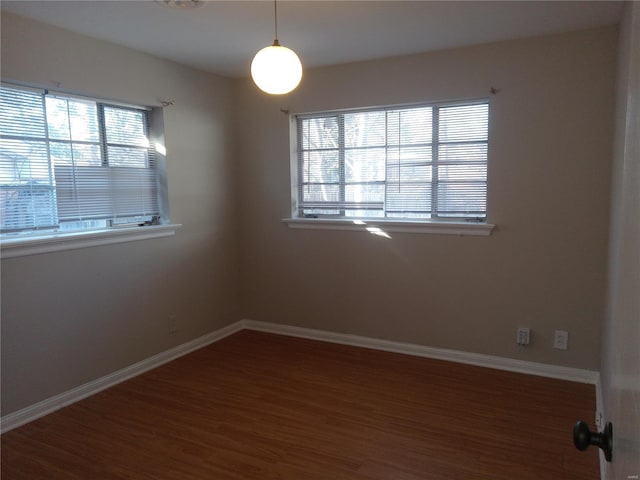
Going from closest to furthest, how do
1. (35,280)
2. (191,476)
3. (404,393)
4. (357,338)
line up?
(191,476)
(35,280)
(404,393)
(357,338)

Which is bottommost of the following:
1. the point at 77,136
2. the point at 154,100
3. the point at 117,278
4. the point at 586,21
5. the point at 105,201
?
the point at 117,278

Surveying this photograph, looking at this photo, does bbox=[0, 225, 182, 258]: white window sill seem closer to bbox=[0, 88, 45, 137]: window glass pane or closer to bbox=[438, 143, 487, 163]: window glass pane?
bbox=[0, 88, 45, 137]: window glass pane

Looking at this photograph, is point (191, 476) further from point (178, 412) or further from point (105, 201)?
point (105, 201)

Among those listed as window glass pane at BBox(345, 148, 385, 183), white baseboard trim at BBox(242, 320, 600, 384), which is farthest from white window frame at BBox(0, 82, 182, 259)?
window glass pane at BBox(345, 148, 385, 183)

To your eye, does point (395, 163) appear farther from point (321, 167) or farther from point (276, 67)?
point (276, 67)

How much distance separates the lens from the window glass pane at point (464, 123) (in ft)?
11.3

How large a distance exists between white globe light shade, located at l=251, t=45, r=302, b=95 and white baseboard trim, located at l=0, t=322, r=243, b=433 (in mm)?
2446

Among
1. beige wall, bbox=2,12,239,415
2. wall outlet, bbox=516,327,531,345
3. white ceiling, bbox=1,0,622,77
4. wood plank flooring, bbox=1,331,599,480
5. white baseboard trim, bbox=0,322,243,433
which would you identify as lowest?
wood plank flooring, bbox=1,331,599,480

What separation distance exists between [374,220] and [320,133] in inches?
37.9

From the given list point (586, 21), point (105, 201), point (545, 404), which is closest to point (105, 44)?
point (105, 201)

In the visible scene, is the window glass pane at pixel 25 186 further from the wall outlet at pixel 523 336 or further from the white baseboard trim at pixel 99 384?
the wall outlet at pixel 523 336

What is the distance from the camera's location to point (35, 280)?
9.23 ft

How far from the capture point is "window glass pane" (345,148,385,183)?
152 inches

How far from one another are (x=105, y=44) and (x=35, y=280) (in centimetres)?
169
